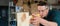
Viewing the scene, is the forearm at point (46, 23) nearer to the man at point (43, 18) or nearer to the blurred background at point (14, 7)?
the man at point (43, 18)

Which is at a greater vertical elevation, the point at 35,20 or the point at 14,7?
the point at 14,7

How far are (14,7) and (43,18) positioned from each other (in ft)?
0.90

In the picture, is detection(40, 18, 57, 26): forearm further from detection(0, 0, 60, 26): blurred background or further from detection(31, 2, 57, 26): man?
detection(0, 0, 60, 26): blurred background

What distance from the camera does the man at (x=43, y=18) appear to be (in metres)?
1.49

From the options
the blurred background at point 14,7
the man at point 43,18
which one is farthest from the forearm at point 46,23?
the blurred background at point 14,7

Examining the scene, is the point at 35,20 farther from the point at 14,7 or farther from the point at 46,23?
the point at 14,7

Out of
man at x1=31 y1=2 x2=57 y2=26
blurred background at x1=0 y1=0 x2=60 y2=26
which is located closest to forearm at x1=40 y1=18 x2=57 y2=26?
man at x1=31 y1=2 x2=57 y2=26

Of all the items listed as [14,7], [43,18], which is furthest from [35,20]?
[14,7]

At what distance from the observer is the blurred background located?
1475 millimetres

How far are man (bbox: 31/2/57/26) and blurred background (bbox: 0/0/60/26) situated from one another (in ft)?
0.13

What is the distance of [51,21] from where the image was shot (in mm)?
1497

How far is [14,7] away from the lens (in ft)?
4.91

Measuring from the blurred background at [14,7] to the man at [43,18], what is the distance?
0.13 feet

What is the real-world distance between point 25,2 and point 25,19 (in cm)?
15
